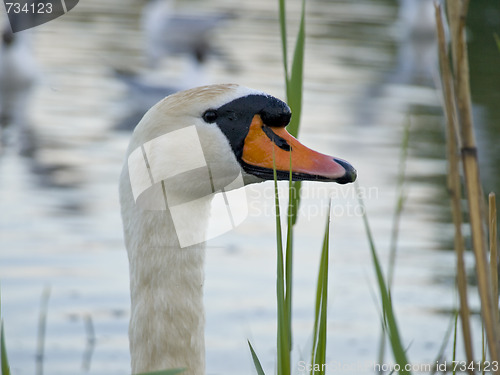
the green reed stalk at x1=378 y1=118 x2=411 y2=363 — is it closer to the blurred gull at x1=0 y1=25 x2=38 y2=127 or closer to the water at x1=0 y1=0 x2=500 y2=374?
the water at x1=0 y1=0 x2=500 y2=374

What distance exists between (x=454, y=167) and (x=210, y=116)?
78cm

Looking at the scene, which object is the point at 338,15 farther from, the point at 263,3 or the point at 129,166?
the point at 129,166

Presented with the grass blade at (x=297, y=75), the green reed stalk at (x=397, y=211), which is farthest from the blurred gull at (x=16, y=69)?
the grass blade at (x=297, y=75)

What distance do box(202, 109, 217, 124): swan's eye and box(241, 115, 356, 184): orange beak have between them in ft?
0.36

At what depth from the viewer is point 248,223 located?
668 centimetres

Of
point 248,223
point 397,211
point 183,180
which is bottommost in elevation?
point 248,223

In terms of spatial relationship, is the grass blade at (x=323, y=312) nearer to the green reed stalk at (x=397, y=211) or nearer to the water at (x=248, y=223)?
the water at (x=248, y=223)

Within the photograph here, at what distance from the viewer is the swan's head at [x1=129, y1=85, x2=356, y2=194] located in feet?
A: 8.43

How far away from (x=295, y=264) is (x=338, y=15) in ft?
41.0

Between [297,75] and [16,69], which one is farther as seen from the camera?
[16,69]

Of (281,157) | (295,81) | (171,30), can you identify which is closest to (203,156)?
(281,157)

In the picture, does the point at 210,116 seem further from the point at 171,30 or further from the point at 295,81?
the point at 171,30

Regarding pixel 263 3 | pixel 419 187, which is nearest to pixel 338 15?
pixel 263 3

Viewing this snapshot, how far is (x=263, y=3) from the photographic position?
1892 centimetres
